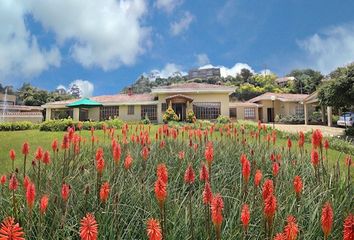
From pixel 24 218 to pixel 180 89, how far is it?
34.5 m

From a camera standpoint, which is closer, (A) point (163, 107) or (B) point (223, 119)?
(B) point (223, 119)

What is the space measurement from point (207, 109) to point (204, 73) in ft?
254

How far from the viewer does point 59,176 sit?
13.1 feet

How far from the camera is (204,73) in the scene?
112375 mm

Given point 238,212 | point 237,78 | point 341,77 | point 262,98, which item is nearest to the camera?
point 238,212

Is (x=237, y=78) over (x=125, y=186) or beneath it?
over

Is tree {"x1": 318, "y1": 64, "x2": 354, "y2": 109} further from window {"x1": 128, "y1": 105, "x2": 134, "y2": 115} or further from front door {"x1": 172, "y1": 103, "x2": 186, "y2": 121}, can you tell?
window {"x1": 128, "y1": 105, "x2": 134, "y2": 115}

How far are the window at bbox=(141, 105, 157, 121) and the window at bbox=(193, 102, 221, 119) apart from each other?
4873 mm

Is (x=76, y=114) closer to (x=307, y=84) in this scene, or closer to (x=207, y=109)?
(x=207, y=109)

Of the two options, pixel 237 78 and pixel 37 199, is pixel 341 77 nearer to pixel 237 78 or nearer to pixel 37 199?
pixel 37 199

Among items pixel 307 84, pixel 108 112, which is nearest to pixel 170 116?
pixel 108 112

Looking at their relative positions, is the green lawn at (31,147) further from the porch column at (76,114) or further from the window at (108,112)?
the window at (108,112)

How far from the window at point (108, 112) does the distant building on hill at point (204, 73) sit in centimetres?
7250

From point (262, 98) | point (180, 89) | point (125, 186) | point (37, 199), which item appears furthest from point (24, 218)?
point (262, 98)
